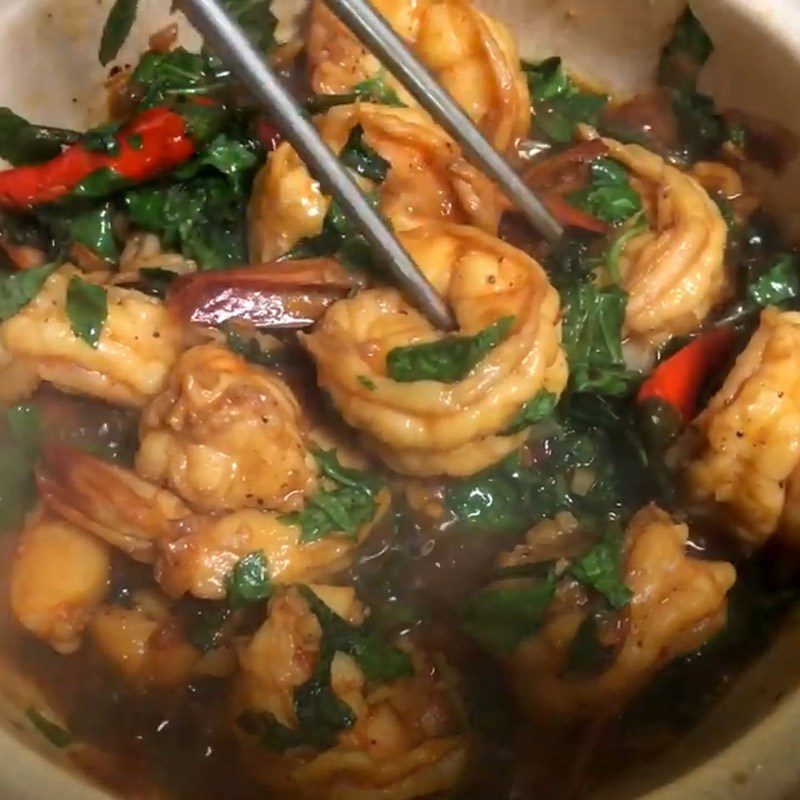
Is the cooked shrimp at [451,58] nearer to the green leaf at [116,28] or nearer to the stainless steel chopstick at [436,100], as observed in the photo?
the stainless steel chopstick at [436,100]

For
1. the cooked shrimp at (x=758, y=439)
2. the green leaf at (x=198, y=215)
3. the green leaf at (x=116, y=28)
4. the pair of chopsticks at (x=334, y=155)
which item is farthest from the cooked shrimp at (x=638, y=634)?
the green leaf at (x=116, y=28)

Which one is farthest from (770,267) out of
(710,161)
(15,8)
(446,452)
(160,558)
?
(15,8)

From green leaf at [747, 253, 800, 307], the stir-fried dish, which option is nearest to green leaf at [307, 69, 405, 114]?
the stir-fried dish

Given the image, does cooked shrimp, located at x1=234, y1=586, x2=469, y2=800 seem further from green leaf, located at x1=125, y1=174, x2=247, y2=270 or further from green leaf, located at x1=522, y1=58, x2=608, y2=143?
green leaf, located at x1=522, y1=58, x2=608, y2=143

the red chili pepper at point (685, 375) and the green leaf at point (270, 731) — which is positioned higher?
the red chili pepper at point (685, 375)

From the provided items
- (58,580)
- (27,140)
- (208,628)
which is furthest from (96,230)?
(208,628)

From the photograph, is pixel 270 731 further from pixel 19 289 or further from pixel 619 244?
pixel 619 244
